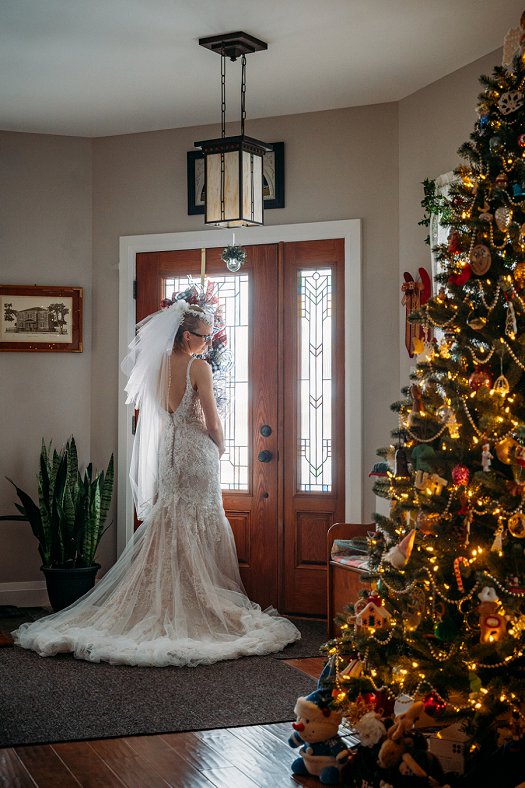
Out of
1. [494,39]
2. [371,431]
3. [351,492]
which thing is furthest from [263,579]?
[494,39]

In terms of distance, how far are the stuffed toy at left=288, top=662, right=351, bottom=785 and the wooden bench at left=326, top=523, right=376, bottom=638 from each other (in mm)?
1444

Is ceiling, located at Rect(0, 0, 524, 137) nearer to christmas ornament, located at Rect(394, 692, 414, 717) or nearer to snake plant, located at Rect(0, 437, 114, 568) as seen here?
snake plant, located at Rect(0, 437, 114, 568)

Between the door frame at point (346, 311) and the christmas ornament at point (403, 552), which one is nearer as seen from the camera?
the christmas ornament at point (403, 552)

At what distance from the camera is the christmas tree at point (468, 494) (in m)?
2.79

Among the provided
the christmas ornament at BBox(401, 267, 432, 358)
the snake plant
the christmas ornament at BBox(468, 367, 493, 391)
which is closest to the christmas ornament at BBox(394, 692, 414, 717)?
the christmas ornament at BBox(468, 367, 493, 391)

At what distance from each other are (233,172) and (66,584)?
260 cm

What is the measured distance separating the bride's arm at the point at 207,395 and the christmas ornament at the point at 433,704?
2362 mm

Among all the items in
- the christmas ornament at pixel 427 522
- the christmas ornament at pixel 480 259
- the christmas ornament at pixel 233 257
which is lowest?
the christmas ornament at pixel 427 522

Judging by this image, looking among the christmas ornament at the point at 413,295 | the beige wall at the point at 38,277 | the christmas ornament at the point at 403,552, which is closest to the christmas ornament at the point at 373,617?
the christmas ornament at the point at 403,552

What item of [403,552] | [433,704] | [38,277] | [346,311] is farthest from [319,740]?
[38,277]

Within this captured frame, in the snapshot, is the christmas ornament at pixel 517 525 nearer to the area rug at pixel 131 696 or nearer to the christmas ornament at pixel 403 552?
the christmas ornament at pixel 403 552

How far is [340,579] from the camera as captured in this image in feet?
15.8

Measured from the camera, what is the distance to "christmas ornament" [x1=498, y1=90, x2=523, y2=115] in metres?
2.95

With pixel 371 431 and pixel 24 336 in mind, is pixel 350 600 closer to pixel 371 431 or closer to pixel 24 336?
pixel 371 431
